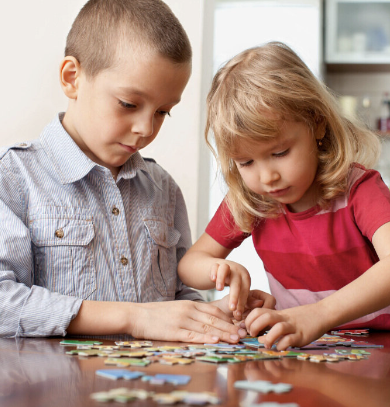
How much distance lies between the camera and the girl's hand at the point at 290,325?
830 millimetres

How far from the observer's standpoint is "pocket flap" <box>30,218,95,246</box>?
47.2 inches

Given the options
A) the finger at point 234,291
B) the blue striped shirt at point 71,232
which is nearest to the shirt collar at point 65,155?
the blue striped shirt at point 71,232

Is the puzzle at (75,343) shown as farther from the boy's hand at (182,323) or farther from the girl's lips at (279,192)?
the girl's lips at (279,192)

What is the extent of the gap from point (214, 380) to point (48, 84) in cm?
133

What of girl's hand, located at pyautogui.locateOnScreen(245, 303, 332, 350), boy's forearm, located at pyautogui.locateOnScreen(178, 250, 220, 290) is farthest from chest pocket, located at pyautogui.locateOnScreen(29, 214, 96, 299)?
girl's hand, located at pyautogui.locateOnScreen(245, 303, 332, 350)

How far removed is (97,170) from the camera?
132cm

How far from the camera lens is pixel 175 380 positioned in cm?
57

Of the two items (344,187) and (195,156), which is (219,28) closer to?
(195,156)

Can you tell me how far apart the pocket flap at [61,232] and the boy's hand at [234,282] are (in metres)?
0.35

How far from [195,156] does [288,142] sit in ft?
2.14

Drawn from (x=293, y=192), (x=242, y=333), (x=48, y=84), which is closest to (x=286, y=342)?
(x=242, y=333)

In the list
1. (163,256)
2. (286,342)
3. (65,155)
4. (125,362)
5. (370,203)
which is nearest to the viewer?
(125,362)

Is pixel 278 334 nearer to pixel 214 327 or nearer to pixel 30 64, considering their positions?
pixel 214 327

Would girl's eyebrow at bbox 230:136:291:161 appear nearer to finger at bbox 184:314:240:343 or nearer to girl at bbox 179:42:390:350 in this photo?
girl at bbox 179:42:390:350
